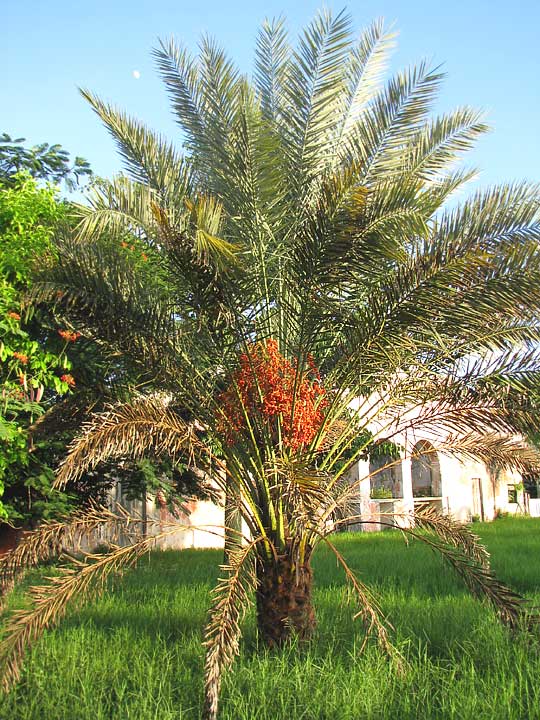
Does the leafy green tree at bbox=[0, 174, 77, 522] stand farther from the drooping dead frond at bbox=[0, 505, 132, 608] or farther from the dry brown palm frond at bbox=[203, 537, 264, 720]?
the dry brown palm frond at bbox=[203, 537, 264, 720]

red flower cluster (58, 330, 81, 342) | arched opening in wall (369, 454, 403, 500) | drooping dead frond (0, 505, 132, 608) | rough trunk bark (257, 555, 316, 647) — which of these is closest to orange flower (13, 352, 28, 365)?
red flower cluster (58, 330, 81, 342)

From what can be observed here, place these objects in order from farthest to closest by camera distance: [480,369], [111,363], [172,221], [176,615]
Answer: [176,615], [111,363], [480,369], [172,221]

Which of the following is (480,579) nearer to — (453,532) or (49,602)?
(453,532)

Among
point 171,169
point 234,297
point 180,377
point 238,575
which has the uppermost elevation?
point 171,169

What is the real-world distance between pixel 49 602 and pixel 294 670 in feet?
5.97

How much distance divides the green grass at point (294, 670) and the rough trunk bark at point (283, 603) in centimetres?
16

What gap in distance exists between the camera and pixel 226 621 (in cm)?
474

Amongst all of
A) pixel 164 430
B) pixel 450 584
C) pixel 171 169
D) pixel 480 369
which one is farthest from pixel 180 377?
pixel 450 584

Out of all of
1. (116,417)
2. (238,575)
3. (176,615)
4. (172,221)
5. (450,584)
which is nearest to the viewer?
(238,575)

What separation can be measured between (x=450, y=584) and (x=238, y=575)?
214 inches

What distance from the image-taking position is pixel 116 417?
589cm

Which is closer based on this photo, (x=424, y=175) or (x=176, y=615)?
(x=424, y=175)

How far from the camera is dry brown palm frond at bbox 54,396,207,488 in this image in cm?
566

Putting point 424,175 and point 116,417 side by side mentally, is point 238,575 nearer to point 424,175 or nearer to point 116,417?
point 116,417
